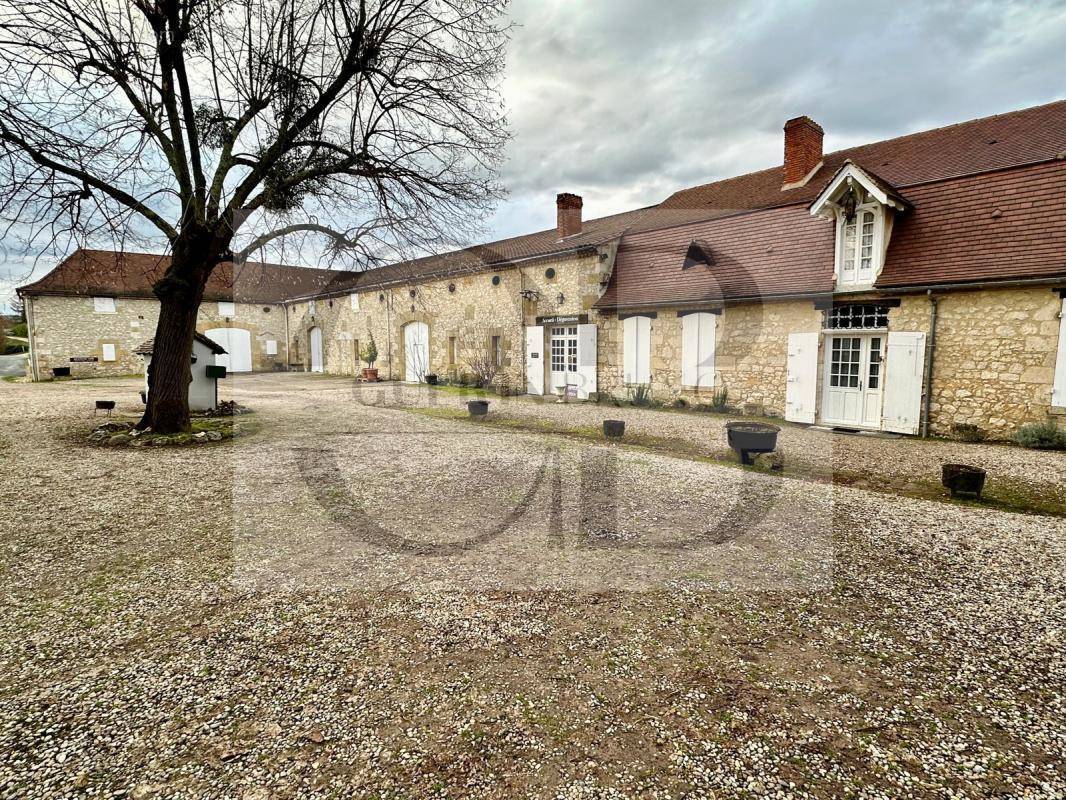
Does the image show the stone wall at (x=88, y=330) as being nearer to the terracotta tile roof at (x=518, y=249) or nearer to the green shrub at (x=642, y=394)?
the terracotta tile roof at (x=518, y=249)

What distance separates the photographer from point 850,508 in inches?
221

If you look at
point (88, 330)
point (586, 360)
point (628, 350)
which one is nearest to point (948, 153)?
point (628, 350)

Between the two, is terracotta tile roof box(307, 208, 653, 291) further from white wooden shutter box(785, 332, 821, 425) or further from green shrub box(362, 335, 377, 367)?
white wooden shutter box(785, 332, 821, 425)

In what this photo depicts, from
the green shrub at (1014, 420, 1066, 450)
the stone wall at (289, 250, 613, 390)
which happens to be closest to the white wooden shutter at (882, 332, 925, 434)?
the green shrub at (1014, 420, 1066, 450)

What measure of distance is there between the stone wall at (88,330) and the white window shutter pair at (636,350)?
18187 millimetres

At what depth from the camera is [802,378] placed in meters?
10.8

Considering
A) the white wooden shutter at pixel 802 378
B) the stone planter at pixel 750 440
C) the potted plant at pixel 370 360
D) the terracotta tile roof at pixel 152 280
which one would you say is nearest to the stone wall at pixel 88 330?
the terracotta tile roof at pixel 152 280

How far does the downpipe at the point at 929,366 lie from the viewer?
30.2ft

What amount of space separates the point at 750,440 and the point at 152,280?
22022 millimetres

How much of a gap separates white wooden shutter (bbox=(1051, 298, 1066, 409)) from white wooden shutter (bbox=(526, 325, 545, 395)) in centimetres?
1144

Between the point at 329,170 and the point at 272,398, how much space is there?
890 cm

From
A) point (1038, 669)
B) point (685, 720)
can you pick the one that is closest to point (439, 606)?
point (685, 720)

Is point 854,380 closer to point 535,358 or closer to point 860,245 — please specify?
point 860,245

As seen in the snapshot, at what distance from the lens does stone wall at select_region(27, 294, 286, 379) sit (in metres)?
20.8
